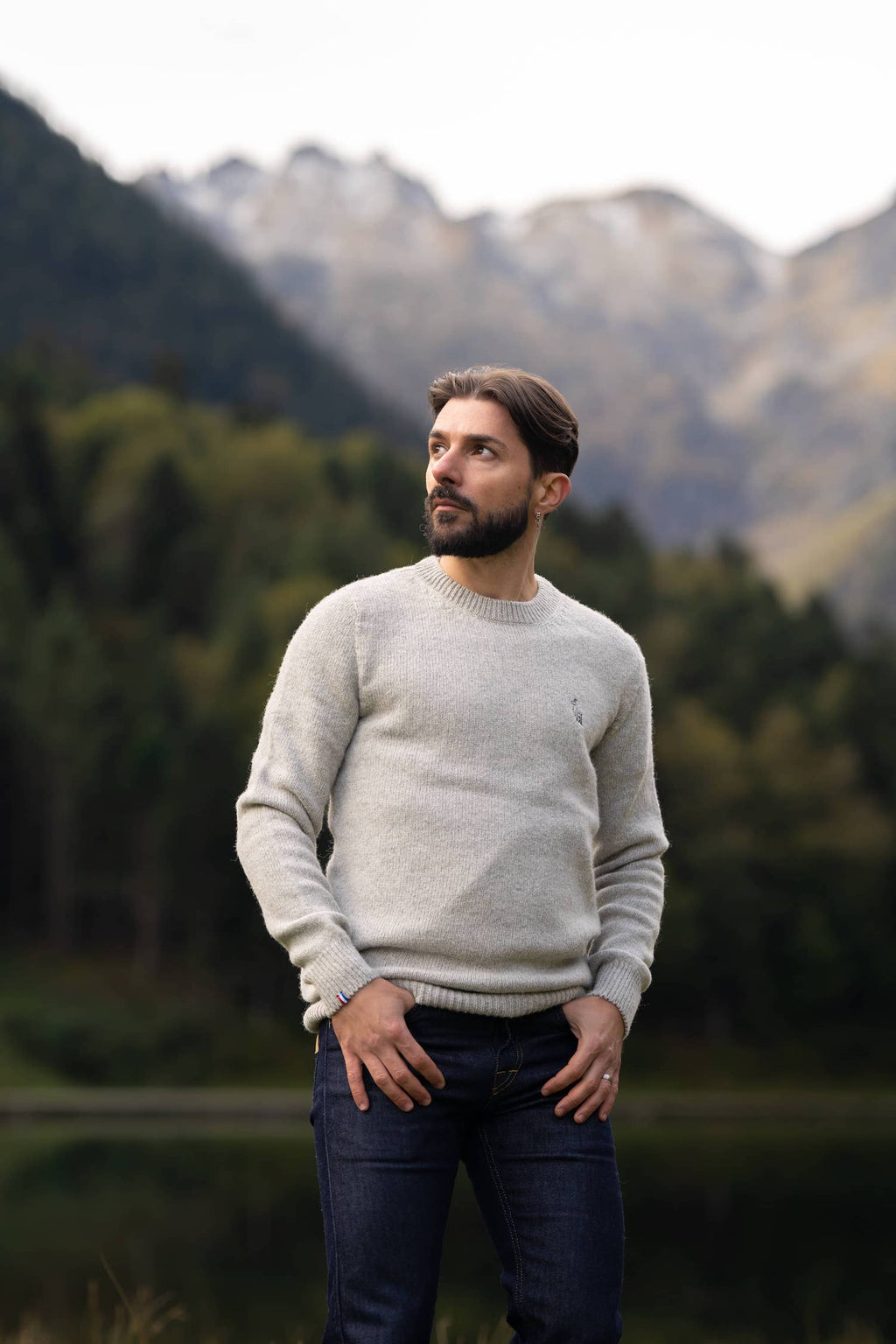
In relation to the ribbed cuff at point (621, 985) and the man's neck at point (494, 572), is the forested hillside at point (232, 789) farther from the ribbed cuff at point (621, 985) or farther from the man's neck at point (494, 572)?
the man's neck at point (494, 572)

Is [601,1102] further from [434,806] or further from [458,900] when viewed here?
[434,806]

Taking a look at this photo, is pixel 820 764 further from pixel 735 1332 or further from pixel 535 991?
pixel 535 991

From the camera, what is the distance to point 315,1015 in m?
3.65

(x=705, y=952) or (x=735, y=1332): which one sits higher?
(x=735, y=1332)

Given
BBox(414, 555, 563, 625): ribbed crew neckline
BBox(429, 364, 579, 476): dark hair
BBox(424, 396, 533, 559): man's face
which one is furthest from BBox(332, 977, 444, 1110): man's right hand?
BBox(429, 364, 579, 476): dark hair

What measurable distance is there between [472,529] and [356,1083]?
1220 millimetres

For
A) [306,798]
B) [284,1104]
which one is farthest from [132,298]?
[306,798]

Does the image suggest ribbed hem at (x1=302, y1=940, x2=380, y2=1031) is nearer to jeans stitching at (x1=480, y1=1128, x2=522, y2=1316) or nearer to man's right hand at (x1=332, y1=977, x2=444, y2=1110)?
man's right hand at (x1=332, y1=977, x2=444, y2=1110)

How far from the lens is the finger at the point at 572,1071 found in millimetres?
3624

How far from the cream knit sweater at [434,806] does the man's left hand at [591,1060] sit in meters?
0.05

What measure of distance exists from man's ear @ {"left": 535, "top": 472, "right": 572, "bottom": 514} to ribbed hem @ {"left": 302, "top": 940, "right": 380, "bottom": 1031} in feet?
3.71

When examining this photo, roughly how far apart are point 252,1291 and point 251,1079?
101 ft

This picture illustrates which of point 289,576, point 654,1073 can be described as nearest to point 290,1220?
point 654,1073

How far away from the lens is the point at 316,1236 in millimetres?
24750
